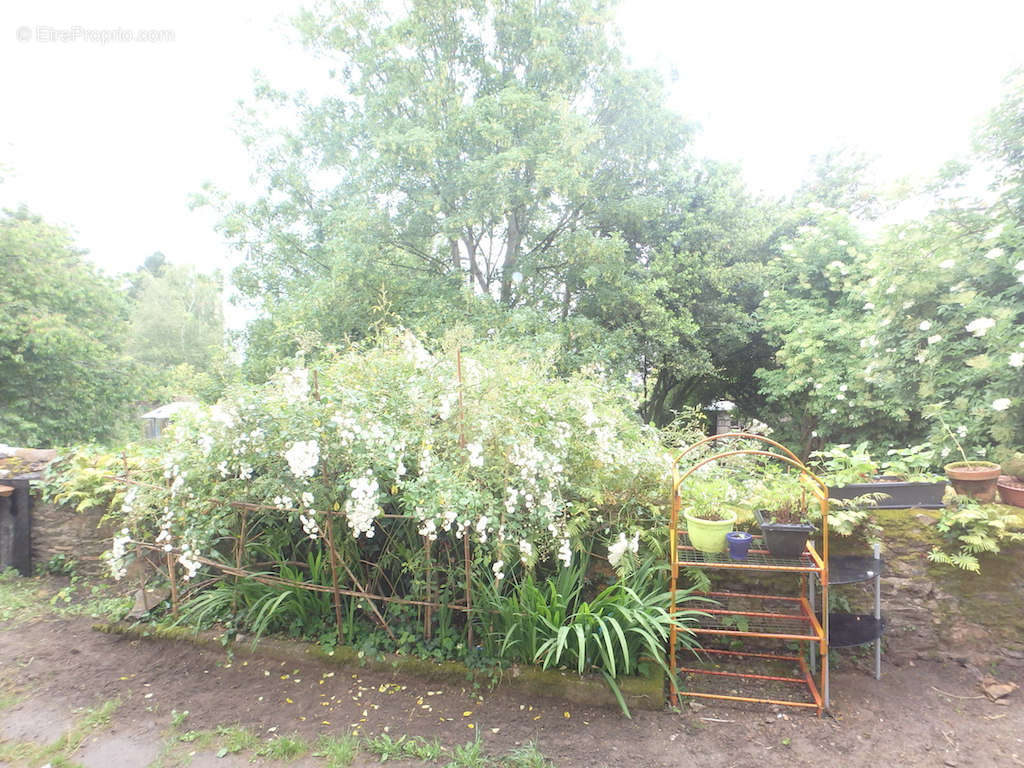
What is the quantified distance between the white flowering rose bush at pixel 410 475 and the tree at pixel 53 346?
8408 mm

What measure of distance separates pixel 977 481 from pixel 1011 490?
0.72ft

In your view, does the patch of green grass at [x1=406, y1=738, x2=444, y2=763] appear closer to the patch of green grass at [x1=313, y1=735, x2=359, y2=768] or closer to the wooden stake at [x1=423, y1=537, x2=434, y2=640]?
the patch of green grass at [x1=313, y1=735, x2=359, y2=768]

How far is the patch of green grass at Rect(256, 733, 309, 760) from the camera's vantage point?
1.97 meters

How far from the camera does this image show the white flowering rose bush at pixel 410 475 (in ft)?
7.39

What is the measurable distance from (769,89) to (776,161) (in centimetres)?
223

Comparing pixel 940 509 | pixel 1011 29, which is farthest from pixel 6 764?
pixel 1011 29

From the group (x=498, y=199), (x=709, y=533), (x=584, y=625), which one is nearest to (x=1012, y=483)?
(x=709, y=533)

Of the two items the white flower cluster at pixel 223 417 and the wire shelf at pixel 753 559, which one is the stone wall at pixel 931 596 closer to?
the wire shelf at pixel 753 559

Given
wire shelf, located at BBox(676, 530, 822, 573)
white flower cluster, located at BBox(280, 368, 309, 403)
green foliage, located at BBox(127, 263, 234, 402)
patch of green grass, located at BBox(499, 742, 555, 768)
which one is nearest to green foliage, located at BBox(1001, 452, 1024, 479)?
wire shelf, located at BBox(676, 530, 822, 573)

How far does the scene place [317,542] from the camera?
9.19 feet

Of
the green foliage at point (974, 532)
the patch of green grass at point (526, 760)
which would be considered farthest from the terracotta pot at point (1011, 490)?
the patch of green grass at point (526, 760)

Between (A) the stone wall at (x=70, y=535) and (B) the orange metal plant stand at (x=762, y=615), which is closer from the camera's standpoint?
(B) the orange metal plant stand at (x=762, y=615)

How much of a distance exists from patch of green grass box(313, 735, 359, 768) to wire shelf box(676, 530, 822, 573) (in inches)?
59.1

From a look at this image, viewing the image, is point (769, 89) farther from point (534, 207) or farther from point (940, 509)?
point (940, 509)
